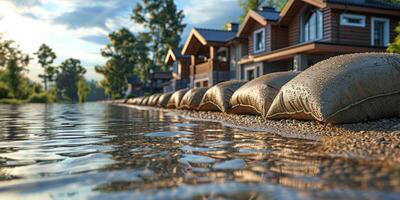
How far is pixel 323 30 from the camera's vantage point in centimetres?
1591

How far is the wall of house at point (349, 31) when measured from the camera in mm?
15438

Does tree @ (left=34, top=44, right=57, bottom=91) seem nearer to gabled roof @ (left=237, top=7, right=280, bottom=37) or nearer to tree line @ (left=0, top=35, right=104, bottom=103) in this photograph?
tree line @ (left=0, top=35, right=104, bottom=103)

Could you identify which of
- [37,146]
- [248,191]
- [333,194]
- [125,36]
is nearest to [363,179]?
[333,194]

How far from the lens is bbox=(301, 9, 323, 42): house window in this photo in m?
16.5

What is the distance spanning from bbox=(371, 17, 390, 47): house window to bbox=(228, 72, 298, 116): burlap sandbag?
11.1m

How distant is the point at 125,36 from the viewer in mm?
49281

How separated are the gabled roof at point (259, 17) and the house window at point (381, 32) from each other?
15.9 feet

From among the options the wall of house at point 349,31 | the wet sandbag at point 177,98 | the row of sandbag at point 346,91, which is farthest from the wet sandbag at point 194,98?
the wall of house at point 349,31

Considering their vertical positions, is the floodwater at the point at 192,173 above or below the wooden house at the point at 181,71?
below

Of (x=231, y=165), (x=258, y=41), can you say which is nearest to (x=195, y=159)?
(x=231, y=165)

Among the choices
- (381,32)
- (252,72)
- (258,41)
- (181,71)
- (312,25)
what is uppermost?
(312,25)

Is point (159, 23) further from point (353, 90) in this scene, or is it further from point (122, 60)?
point (353, 90)

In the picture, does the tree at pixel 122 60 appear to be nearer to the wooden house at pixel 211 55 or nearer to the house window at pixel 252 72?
the wooden house at pixel 211 55

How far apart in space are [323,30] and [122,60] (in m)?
38.5
